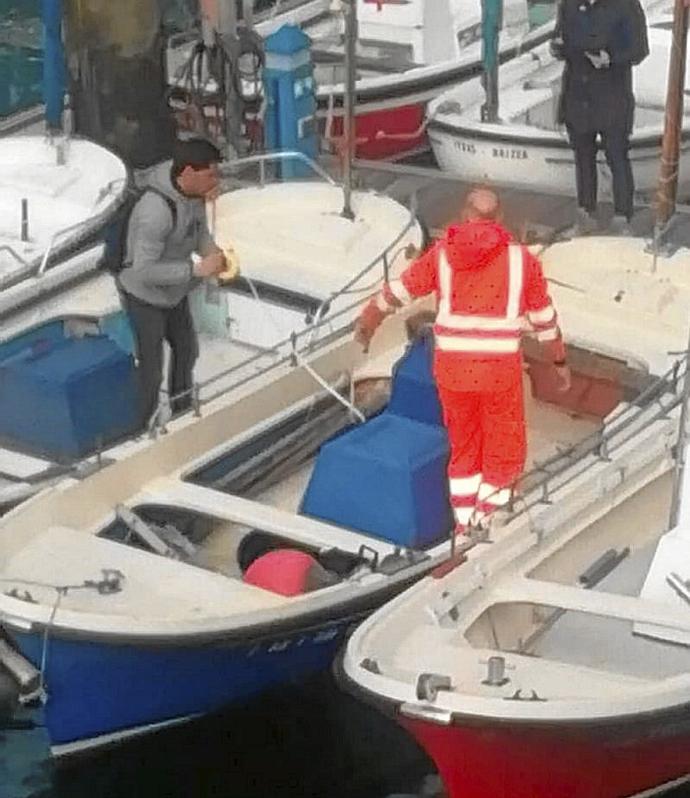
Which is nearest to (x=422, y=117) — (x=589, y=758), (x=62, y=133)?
(x=62, y=133)

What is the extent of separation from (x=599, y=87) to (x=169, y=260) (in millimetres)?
3133

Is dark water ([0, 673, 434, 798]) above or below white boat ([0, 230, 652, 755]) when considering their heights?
below

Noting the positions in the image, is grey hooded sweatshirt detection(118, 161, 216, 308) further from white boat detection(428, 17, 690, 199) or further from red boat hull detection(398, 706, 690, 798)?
white boat detection(428, 17, 690, 199)

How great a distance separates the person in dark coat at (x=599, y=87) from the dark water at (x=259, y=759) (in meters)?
3.49

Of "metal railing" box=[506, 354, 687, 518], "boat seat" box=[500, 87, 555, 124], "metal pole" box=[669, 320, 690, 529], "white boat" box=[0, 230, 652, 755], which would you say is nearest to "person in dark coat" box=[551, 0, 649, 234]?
"boat seat" box=[500, 87, 555, 124]

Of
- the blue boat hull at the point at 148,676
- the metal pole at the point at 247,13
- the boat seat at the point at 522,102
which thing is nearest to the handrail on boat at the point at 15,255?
the blue boat hull at the point at 148,676

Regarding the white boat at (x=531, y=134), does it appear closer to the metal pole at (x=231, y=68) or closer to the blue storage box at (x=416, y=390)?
the metal pole at (x=231, y=68)

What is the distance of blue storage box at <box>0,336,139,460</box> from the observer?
28.6ft

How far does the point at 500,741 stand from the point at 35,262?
13.3ft

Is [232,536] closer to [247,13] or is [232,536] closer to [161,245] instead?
[161,245]

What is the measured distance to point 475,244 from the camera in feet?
25.0

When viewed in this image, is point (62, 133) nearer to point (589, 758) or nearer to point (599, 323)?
point (599, 323)

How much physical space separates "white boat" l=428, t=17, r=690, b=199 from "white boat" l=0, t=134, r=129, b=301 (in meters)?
2.32

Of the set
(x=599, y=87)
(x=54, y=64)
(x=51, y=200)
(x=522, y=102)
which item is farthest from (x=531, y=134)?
(x=51, y=200)
